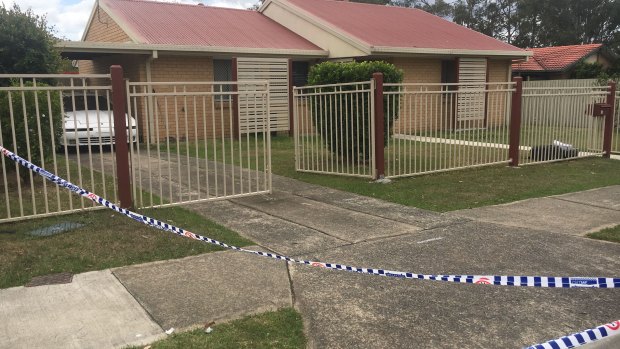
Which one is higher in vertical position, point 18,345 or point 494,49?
point 494,49

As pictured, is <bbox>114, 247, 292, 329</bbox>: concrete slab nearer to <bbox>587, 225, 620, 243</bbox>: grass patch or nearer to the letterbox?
<bbox>587, 225, 620, 243</bbox>: grass patch

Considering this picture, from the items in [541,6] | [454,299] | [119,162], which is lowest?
[454,299]

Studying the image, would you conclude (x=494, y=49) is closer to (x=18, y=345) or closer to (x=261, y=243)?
(x=261, y=243)

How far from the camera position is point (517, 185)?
9.18 meters

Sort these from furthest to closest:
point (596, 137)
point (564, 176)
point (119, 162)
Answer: point (596, 137) < point (564, 176) < point (119, 162)

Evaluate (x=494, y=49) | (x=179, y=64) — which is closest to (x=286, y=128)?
(x=179, y=64)

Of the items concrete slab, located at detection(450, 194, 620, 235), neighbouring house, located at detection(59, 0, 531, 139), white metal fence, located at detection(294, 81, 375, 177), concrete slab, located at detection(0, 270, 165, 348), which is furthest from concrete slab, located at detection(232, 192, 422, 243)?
neighbouring house, located at detection(59, 0, 531, 139)

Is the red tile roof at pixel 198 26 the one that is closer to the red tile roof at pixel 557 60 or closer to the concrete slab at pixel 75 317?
the concrete slab at pixel 75 317

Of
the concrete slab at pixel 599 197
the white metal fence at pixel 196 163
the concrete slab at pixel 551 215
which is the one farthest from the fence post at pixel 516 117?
the white metal fence at pixel 196 163

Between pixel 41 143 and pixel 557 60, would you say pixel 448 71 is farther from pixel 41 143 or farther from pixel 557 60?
pixel 41 143

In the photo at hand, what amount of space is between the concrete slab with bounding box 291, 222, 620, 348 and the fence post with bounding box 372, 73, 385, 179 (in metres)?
3.41

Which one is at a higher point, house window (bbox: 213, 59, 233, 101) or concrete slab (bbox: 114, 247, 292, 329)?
house window (bbox: 213, 59, 233, 101)

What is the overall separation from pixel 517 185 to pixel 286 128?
963cm

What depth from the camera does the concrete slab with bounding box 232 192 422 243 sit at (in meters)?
6.14
